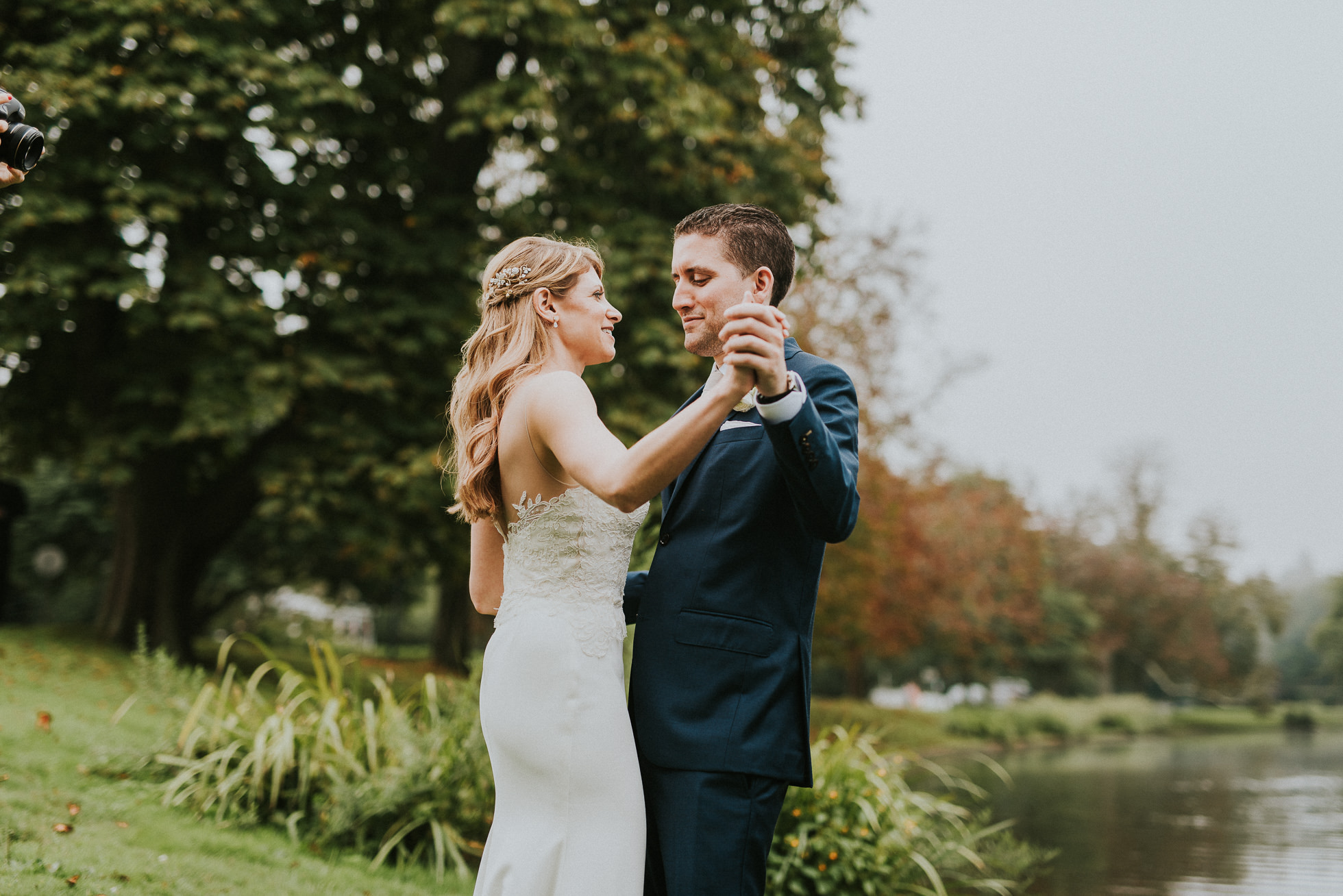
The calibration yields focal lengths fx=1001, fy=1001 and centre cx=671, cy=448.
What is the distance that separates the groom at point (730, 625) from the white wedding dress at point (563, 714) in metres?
0.09

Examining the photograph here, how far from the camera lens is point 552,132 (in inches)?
426

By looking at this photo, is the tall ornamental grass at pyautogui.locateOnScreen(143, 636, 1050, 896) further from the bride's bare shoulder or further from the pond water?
the bride's bare shoulder

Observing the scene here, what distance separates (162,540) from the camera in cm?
1274

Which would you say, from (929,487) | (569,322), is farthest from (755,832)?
(929,487)

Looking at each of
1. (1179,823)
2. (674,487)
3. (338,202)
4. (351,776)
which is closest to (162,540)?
(338,202)

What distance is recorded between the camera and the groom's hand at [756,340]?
1.83 metres

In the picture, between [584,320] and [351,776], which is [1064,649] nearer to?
[351,776]

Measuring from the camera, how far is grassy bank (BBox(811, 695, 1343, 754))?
2153cm

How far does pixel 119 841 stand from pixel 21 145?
3.23 m

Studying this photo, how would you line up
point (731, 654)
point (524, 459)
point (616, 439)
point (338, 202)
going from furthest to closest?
point (338, 202)
point (524, 459)
point (731, 654)
point (616, 439)

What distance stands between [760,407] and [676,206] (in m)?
9.28

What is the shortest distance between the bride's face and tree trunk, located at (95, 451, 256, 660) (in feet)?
35.9

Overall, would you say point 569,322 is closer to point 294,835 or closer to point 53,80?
point 294,835

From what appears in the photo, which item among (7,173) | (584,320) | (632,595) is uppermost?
(7,173)
